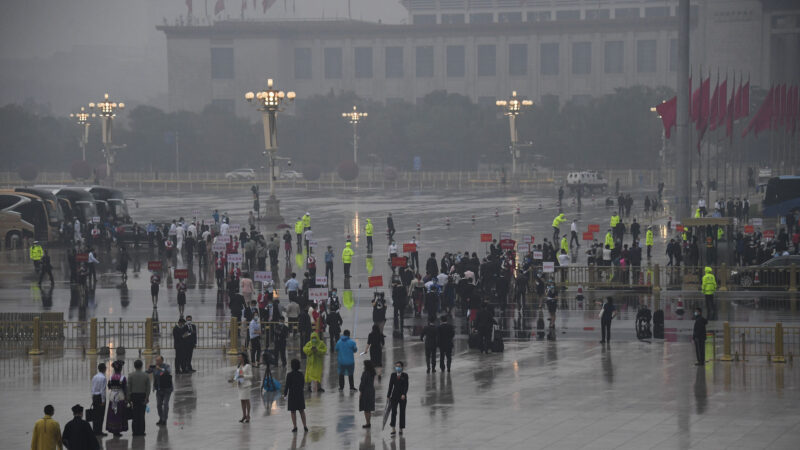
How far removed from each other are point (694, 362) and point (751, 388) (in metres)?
2.76

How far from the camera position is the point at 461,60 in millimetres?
165000

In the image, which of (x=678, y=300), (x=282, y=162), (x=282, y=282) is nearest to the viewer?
(x=678, y=300)

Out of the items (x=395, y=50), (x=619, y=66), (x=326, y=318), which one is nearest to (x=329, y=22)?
(x=395, y=50)

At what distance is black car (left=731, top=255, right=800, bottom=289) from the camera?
3534 cm

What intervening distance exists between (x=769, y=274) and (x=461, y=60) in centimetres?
13147

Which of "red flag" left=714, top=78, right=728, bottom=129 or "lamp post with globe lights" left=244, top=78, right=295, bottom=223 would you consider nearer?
"red flag" left=714, top=78, right=728, bottom=129

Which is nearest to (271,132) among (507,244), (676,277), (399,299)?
(507,244)

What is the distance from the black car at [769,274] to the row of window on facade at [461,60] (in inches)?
4950

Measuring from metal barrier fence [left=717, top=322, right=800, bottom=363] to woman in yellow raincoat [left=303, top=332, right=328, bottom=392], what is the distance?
8.14 meters

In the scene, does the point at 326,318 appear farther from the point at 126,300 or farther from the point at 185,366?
the point at 126,300

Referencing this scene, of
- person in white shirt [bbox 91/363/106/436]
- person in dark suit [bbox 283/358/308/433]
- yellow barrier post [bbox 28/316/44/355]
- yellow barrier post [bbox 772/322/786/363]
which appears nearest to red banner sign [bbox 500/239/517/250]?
yellow barrier post [bbox 772/322/786/363]

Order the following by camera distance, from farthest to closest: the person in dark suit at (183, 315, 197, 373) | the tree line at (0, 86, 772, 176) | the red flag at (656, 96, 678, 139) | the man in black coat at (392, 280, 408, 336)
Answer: the tree line at (0, 86, 772, 176)
the red flag at (656, 96, 678, 139)
the man in black coat at (392, 280, 408, 336)
the person in dark suit at (183, 315, 197, 373)

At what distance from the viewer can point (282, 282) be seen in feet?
132

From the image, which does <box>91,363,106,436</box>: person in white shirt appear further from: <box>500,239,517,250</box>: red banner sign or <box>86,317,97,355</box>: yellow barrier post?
<box>500,239,517,250</box>: red banner sign
